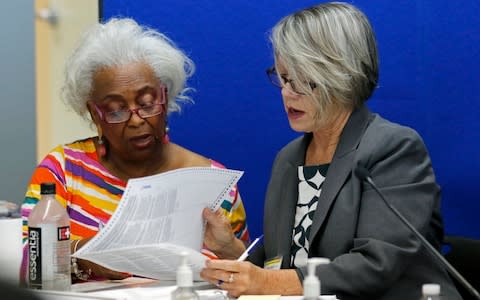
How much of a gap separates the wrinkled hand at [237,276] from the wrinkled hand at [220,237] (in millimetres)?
260

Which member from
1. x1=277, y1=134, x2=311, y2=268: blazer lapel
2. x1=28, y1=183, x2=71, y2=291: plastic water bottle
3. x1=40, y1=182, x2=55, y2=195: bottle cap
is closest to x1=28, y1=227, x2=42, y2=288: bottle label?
x1=28, y1=183, x2=71, y2=291: plastic water bottle

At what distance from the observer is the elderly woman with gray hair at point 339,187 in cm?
167

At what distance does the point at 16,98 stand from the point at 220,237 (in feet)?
5.85

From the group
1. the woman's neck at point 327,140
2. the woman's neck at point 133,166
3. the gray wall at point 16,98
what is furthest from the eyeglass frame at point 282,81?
the gray wall at point 16,98

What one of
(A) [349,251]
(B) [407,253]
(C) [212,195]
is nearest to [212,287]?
(C) [212,195]

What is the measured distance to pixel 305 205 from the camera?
1.96 m

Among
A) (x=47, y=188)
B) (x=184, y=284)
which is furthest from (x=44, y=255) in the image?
(x=184, y=284)

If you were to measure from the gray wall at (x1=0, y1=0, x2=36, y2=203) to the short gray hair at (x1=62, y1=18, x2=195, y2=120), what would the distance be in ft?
3.45

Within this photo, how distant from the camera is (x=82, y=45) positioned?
2338 mm

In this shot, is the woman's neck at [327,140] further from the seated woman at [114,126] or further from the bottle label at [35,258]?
the bottle label at [35,258]

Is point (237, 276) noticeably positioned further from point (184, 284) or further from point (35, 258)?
point (35, 258)

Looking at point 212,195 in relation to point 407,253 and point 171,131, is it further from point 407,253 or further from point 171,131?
point 171,131

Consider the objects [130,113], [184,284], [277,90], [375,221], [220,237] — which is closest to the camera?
[184,284]

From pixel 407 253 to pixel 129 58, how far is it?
1.08m
